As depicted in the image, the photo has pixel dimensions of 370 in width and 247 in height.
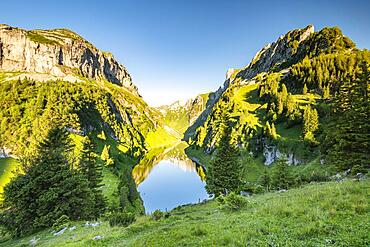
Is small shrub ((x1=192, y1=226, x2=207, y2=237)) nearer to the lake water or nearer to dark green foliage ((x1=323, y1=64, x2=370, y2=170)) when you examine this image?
dark green foliage ((x1=323, y1=64, x2=370, y2=170))

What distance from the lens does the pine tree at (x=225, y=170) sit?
146ft

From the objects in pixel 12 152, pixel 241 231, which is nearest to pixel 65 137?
pixel 241 231

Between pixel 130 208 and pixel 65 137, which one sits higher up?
pixel 65 137

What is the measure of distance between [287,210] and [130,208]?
2155 inches

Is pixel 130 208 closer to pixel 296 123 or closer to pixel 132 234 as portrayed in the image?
pixel 132 234

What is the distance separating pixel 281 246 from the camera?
9758mm

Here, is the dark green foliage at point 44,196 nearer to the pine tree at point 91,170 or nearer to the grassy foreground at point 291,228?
→ the pine tree at point 91,170

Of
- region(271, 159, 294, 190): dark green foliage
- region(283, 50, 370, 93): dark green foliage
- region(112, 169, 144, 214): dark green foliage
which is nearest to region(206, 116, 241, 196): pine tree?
region(271, 159, 294, 190): dark green foliage

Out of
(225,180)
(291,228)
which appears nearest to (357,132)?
(225,180)

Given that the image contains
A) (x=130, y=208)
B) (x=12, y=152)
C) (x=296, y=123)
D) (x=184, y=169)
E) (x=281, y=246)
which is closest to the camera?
(x=281, y=246)

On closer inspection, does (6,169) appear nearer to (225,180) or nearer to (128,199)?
(128,199)

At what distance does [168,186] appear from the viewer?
104188 millimetres

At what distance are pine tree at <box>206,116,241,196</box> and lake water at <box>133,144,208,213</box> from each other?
95.8 ft

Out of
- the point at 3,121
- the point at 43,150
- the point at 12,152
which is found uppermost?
the point at 3,121
